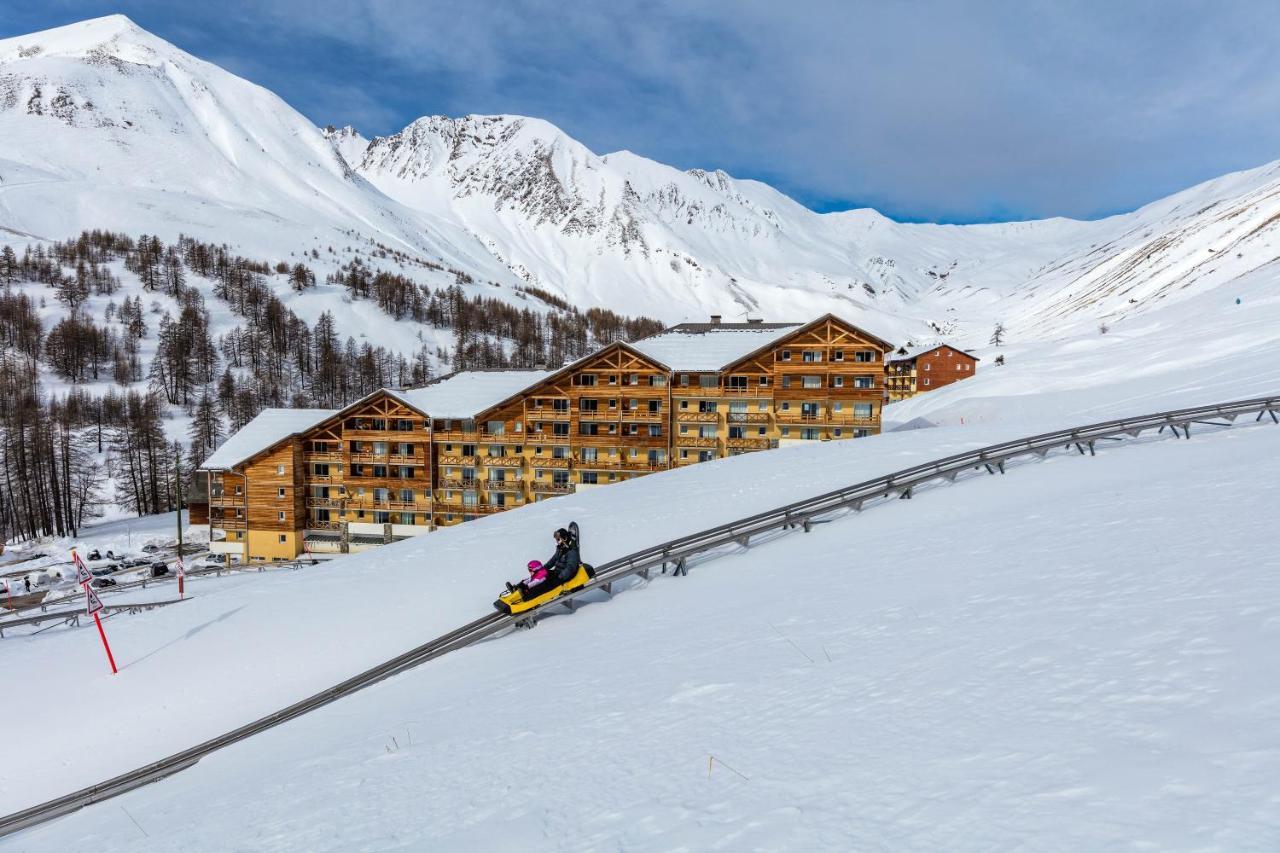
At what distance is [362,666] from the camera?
1428 centimetres

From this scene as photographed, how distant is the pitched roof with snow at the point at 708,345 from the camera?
154ft

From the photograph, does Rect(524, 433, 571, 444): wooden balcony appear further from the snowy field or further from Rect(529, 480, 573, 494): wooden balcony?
the snowy field

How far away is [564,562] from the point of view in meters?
13.8

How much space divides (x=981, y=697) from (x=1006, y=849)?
99.5 inches

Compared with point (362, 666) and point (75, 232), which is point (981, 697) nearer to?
point (362, 666)

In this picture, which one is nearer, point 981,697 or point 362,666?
point 981,697

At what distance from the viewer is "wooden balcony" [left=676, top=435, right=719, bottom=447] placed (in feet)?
153

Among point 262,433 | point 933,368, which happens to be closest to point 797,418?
point 262,433

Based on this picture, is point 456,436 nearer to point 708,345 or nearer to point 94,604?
point 708,345

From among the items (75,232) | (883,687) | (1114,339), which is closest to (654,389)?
(883,687)

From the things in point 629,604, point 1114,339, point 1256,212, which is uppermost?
point 1256,212

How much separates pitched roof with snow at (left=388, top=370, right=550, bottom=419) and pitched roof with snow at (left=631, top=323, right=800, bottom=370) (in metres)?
9.81

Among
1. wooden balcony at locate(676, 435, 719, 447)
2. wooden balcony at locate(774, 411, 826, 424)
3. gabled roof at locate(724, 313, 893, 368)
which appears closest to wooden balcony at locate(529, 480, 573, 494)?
wooden balcony at locate(676, 435, 719, 447)

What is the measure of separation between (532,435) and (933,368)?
2744 inches
